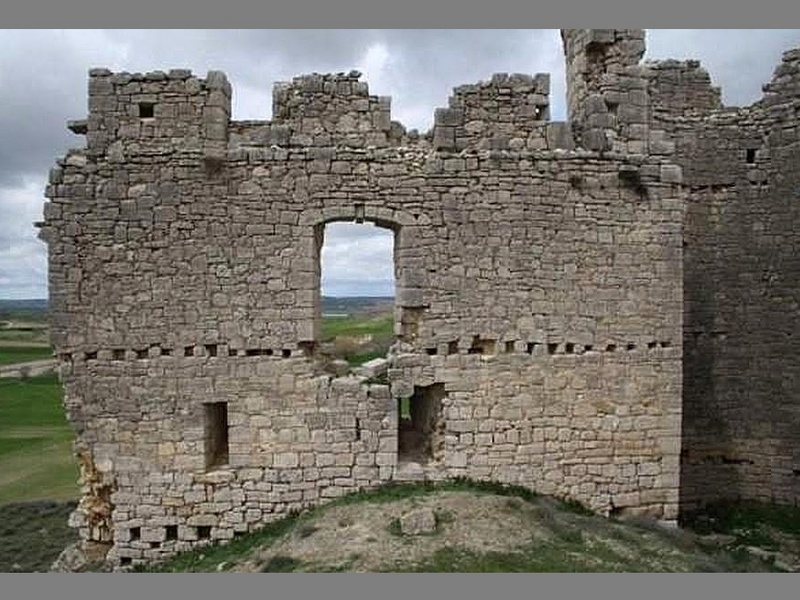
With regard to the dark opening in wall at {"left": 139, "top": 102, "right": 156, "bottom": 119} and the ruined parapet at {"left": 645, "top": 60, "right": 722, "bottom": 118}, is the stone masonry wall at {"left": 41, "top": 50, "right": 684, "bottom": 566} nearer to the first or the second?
the dark opening in wall at {"left": 139, "top": 102, "right": 156, "bottom": 119}

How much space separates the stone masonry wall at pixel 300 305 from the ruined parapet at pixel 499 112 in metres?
0.09

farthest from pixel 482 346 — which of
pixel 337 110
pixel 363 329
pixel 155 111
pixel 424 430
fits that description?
pixel 363 329

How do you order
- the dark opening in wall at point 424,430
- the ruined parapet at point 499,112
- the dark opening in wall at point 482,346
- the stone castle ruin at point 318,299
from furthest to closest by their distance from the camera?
the ruined parapet at point 499,112
the dark opening in wall at point 424,430
the dark opening in wall at point 482,346
the stone castle ruin at point 318,299

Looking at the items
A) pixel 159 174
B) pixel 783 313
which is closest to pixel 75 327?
pixel 159 174

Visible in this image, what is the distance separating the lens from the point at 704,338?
13352 mm

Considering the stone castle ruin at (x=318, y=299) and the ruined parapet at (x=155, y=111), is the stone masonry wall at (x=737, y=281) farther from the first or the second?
the ruined parapet at (x=155, y=111)

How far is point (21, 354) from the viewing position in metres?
48.2

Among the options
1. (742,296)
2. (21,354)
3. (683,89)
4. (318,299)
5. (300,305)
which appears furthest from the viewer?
(21,354)

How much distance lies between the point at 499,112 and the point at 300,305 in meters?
3.68

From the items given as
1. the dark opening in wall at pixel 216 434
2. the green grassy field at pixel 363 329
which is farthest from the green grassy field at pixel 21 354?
the dark opening in wall at pixel 216 434

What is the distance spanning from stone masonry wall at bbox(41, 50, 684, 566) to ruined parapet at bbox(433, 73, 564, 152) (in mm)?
92

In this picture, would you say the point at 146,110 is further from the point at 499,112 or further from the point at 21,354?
the point at 21,354

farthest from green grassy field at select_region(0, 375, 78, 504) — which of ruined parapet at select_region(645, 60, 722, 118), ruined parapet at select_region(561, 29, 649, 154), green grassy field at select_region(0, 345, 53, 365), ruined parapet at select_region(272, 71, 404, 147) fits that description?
ruined parapet at select_region(645, 60, 722, 118)

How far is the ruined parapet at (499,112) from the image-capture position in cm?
987
